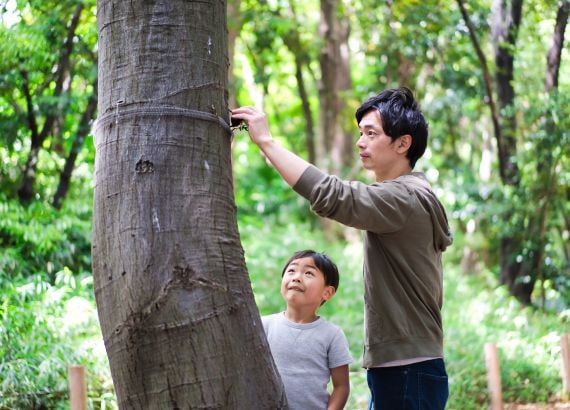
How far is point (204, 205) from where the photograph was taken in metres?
2.40

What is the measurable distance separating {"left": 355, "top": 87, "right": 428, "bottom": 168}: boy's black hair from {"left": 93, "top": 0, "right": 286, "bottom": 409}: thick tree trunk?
0.62 m

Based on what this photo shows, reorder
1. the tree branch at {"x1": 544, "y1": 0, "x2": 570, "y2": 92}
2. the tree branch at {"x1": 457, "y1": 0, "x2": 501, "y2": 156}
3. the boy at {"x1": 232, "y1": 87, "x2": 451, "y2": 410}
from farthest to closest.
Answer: the tree branch at {"x1": 457, "y1": 0, "x2": 501, "y2": 156}
the tree branch at {"x1": 544, "y1": 0, "x2": 570, "y2": 92}
the boy at {"x1": 232, "y1": 87, "x2": 451, "y2": 410}

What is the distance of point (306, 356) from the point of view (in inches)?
128

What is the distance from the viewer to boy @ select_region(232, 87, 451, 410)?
8.51ft

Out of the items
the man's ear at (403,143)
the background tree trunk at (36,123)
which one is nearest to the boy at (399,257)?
the man's ear at (403,143)

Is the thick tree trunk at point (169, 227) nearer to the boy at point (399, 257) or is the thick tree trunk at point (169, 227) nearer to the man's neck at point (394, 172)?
the boy at point (399, 257)

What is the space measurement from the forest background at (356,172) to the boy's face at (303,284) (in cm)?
256

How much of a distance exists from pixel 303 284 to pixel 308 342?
0.87 ft

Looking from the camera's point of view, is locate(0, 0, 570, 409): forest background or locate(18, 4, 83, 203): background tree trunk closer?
locate(0, 0, 570, 409): forest background

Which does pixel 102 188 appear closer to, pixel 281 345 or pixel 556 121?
pixel 281 345

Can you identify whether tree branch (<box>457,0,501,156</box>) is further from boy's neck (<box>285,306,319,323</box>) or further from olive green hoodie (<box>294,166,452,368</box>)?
olive green hoodie (<box>294,166,452,368</box>)

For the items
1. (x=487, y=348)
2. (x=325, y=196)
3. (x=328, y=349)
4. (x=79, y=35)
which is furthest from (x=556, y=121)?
(x=325, y=196)

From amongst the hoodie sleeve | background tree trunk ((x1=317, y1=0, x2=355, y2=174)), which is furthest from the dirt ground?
background tree trunk ((x1=317, y1=0, x2=355, y2=174))

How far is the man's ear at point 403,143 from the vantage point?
2.79 meters
